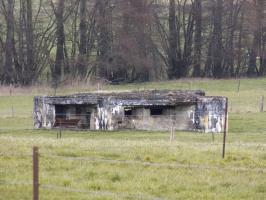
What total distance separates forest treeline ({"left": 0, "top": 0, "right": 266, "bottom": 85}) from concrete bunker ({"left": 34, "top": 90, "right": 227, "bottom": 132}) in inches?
1147

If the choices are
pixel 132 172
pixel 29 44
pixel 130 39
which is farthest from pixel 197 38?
pixel 132 172

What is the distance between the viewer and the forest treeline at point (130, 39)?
66.6m

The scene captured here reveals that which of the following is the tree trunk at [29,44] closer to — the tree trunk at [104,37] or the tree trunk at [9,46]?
the tree trunk at [9,46]

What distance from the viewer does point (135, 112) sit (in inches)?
1276

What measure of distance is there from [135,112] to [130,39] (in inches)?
1381

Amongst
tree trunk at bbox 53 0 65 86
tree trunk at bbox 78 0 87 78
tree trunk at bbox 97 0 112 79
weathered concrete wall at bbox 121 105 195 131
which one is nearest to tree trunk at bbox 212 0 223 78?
tree trunk at bbox 97 0 112 79

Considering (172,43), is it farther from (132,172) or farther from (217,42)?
(132,172)

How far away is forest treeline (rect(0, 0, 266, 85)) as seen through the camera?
66.6 m

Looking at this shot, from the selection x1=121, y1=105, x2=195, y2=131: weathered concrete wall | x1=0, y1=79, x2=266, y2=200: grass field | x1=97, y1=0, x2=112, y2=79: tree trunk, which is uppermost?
x1=97, y1=0, x2=112, y2=79: tree trunk

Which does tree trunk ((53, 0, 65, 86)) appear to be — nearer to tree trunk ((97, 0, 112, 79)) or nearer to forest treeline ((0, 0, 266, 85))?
forest treeline ((0, 0, 266, 85))

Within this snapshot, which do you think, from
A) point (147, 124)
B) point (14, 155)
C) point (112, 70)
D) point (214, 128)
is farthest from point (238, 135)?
Answer: point (112, 70)

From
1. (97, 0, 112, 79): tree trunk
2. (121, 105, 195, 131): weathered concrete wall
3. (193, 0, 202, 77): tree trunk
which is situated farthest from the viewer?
(193, 0, 202, 77): tree trunk

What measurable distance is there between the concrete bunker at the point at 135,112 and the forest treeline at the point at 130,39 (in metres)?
29.1

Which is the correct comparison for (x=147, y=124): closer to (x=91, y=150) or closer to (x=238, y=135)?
(x=238, y=135)
